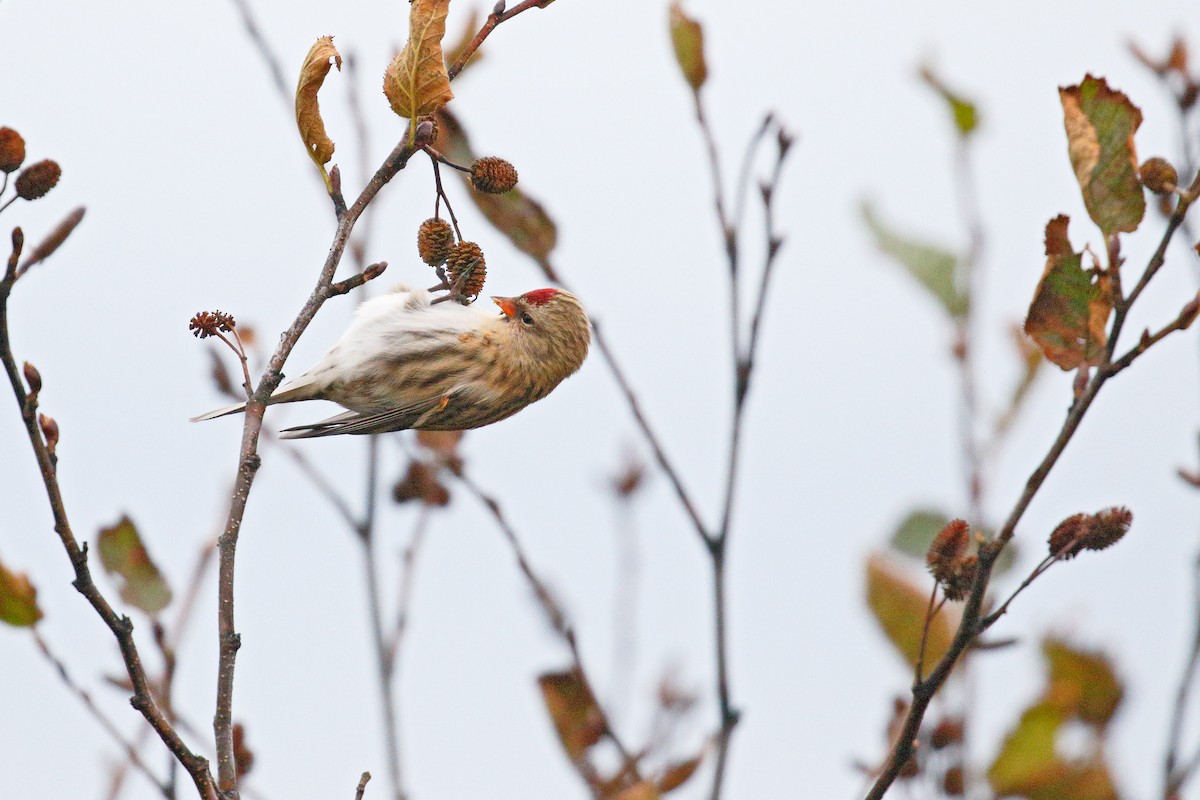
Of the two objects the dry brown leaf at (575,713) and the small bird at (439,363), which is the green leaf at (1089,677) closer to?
the dry brown leaf at (575,713)

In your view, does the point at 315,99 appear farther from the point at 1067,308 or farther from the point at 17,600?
the point at 1067,308

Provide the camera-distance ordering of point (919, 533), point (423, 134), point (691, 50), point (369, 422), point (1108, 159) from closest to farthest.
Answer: point (1108, 159) → point (423, 134) → point (691, 50) → point (919, 533) → point (369, 422)

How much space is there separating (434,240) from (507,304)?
1.40m

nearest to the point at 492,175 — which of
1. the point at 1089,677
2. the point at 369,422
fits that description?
the point at 369,422

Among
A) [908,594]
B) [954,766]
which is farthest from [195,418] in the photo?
[954,766]

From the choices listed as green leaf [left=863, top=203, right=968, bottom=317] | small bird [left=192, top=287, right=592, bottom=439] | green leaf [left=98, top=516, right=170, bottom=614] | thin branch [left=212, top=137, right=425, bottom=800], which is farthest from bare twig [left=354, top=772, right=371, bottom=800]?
green leaf [left=863, top=203, right=968, bottom=317]

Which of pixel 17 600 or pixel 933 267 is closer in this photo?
pixel 17 600

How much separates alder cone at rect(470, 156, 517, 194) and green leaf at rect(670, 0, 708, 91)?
111cm

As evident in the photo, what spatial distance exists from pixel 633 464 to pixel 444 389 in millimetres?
1490

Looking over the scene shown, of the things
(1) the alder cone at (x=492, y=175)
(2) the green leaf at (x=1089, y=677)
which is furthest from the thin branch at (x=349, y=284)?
(2) the green leaf at (x=1089, y=677)

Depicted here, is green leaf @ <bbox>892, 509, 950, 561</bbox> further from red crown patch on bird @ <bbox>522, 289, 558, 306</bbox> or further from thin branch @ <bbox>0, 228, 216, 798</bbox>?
thin branch @ <bbox>0, 228, 216, 798</bbox>

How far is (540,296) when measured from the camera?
5.00 meters

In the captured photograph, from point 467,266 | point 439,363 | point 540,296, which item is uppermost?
point 540,296

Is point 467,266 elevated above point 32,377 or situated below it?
above
